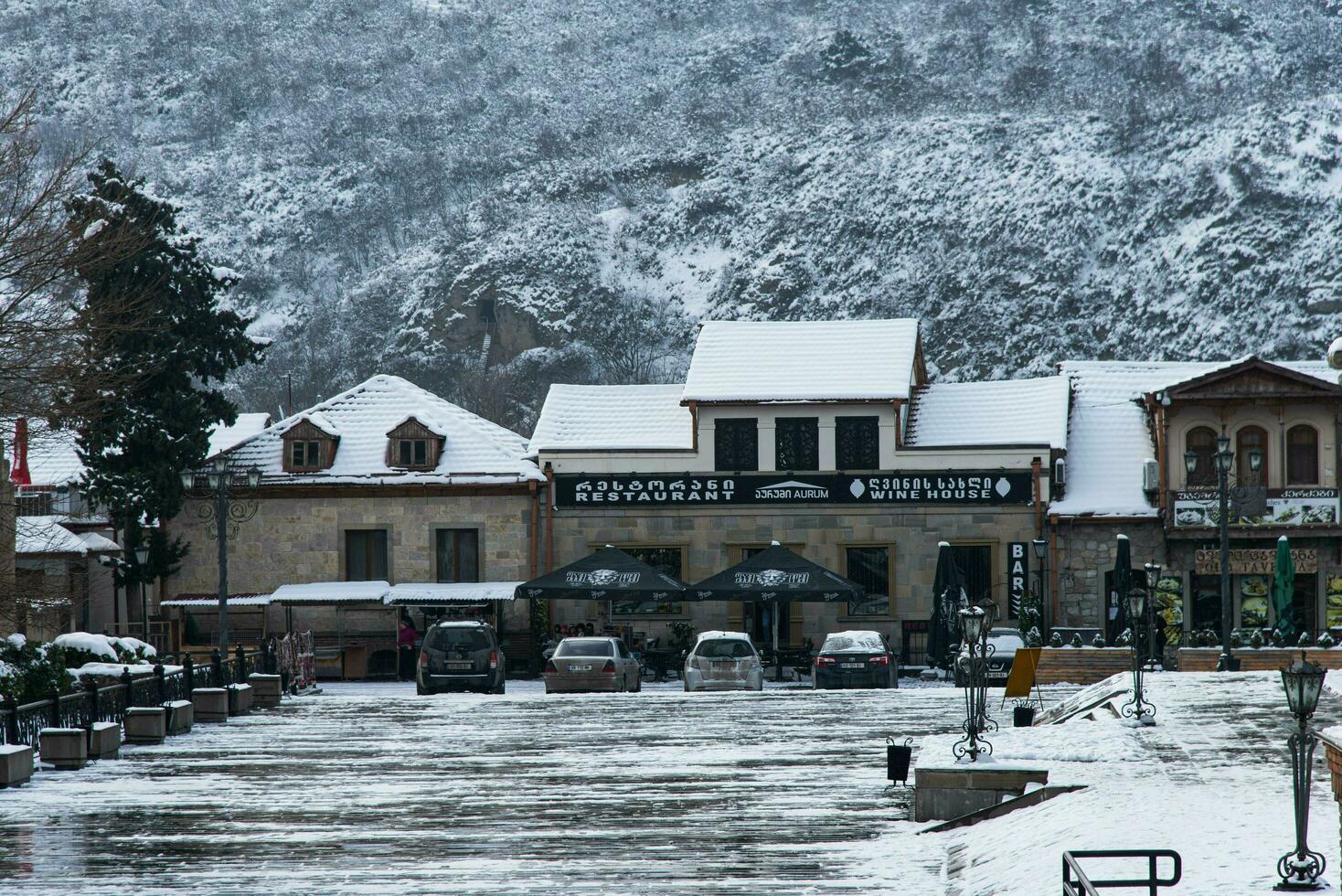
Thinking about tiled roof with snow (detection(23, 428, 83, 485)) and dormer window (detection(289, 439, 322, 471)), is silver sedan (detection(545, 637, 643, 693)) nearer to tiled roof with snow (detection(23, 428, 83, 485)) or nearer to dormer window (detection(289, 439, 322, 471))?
dormer window (detection(289, 439, 322, 471))

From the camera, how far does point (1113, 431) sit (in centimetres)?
4309

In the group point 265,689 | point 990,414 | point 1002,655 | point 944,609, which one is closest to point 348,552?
point 265,689

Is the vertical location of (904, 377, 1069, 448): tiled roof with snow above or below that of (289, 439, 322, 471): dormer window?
above

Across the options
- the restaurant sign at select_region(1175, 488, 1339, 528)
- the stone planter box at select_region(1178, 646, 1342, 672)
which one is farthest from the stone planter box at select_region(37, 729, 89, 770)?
the restaurant sign at select_region(1175, 488, 1339, 528)

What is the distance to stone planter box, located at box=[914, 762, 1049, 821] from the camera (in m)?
14.9

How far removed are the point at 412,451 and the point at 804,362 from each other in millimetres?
10269

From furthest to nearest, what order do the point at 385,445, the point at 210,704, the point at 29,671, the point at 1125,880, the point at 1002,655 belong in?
the point at 385,445
the point at 1002,655
the point at 210,704
the point at 29,671
the point at 1125,880

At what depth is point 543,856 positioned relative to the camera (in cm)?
1338

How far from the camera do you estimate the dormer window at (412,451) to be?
138 feet

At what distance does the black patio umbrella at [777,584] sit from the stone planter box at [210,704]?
12308 mm

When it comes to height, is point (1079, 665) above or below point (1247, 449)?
below

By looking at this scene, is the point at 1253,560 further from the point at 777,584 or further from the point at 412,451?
the point at 412,451

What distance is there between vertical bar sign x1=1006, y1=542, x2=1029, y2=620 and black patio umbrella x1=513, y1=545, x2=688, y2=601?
8755mm

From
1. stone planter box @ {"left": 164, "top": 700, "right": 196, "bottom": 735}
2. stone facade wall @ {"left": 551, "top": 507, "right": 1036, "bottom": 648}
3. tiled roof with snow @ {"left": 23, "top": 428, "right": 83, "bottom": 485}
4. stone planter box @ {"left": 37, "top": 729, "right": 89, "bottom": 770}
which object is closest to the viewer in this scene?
stone planter box @ {"left": 37, "top": 729, "right": 89, "bottom": 770}
